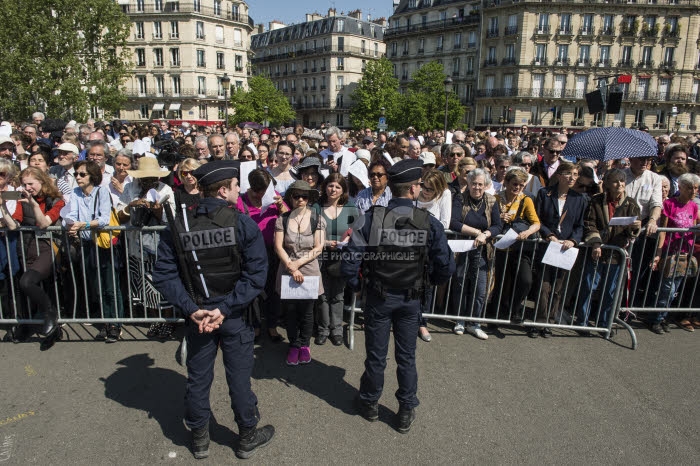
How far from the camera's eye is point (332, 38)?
237ft

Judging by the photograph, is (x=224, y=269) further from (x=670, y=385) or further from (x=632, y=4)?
(x=632, y=4)

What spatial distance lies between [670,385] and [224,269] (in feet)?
13.9

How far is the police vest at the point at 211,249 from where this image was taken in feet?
9.78

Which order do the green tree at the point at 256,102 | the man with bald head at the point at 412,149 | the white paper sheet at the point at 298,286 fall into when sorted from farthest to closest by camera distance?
the green tree at the point at 256,102 → the man with bald head at the point at 412,149 → the white paper sheet at the point at 298,286

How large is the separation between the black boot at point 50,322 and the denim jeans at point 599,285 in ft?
19.4

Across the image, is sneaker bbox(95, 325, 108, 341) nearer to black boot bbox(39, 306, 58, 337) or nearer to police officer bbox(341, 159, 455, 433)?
black boot bbox(39, 306, 58, 337)

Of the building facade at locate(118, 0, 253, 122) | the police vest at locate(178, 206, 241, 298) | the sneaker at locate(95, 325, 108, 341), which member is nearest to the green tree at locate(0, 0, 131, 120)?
the sneaker at locate(95, 325, 108, 341)

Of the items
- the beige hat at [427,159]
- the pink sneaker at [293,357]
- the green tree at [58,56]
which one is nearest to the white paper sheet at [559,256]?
the beige hat at [427,159]

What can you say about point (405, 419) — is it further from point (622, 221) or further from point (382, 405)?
point (622, 221)

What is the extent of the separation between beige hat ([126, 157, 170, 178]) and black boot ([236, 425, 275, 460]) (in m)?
2.80

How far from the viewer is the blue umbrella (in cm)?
555

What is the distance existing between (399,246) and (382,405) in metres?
1.43

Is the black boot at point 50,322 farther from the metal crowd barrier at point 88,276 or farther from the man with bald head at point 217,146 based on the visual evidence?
the man with bald head at point 217,146

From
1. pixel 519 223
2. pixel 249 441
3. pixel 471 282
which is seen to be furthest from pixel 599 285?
pixel 249 441
